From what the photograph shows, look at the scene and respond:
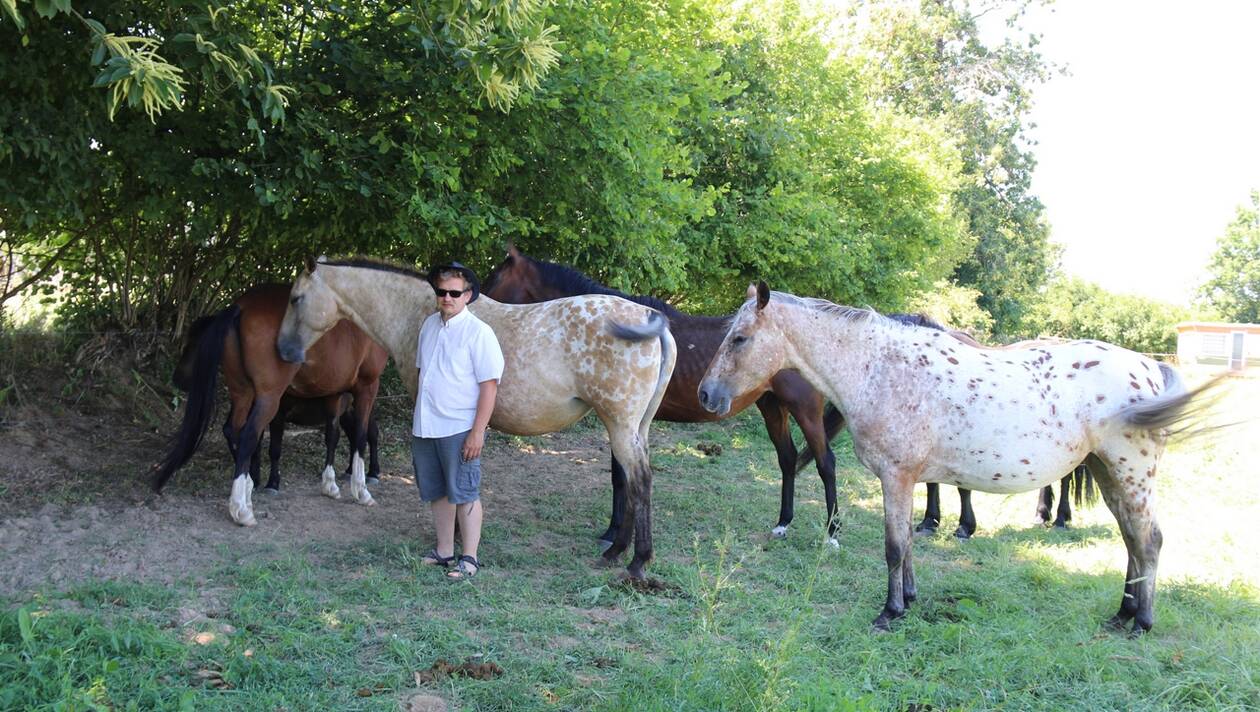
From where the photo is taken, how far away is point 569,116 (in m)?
6.86

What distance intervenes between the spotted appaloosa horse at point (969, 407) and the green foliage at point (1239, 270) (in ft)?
180

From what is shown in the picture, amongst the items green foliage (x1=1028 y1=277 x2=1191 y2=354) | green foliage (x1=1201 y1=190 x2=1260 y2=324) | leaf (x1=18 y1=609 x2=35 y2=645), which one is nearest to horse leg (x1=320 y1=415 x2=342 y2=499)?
leaf (x1=18 y1=609 x2=35 y2=645)

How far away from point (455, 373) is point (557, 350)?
721mm

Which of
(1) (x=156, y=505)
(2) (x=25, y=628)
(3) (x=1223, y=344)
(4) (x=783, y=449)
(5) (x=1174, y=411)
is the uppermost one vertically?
(5) (x=1174, y=411)

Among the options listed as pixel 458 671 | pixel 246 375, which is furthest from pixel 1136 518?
pixel 246 375

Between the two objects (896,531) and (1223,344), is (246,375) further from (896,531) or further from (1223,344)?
(1223,344)

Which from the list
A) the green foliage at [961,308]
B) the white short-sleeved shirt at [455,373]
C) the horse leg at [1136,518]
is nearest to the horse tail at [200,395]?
the white short-sleeved shirt at [455,373]

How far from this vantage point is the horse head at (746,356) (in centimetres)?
501

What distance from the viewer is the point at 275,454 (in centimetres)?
752

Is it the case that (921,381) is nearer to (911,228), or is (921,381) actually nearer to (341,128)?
(341,128)

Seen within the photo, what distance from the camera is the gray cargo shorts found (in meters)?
5.31

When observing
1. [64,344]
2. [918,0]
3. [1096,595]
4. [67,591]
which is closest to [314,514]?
[67,591]

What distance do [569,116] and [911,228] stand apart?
33.1 feet

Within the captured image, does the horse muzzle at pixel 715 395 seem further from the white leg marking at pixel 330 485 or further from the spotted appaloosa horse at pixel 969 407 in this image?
the white leg marking at pixel 330 485
